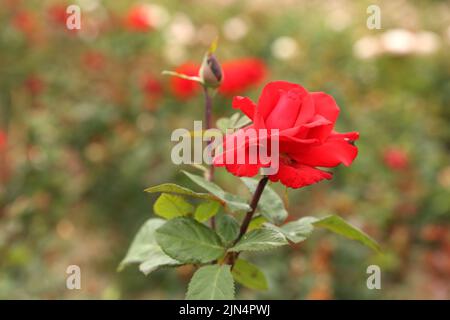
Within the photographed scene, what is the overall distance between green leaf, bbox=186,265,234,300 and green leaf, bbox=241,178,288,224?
9 centimetres

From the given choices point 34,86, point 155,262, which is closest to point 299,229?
point 155,262

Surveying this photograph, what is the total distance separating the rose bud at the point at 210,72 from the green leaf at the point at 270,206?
11 centimetres

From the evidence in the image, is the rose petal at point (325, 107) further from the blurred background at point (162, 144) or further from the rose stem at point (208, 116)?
the blurred background at point (162, 144)

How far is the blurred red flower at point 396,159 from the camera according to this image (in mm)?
1947

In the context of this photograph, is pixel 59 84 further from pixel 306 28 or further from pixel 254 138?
pixel 254 138

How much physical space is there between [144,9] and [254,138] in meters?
2.09

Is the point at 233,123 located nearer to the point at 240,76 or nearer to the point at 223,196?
the point at 223,196

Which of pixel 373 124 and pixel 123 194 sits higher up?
pixel 373 124

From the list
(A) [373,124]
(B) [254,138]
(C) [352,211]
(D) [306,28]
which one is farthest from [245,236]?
(D) [306,28]

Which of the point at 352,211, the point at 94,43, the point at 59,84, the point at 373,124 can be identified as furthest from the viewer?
the point at 94,43

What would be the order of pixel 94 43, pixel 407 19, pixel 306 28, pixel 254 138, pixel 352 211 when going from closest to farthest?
pixel 254 138 < pixel 352 211 < pixel 94 43 < pixel 306 28 < pixel 407 19

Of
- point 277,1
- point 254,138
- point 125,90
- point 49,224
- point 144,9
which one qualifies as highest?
point 277,1

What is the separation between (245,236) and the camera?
540mm

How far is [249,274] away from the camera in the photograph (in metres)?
0.64
